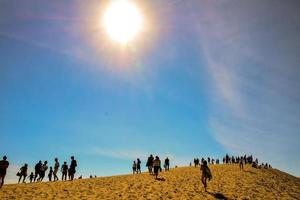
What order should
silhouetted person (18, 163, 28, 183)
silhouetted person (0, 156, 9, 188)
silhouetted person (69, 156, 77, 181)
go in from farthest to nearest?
silhouetted person (18, 163, 28, 183) < silhouetted person (69, 156, 77, 181) < silhouetted person (0, 156, 9, 188)

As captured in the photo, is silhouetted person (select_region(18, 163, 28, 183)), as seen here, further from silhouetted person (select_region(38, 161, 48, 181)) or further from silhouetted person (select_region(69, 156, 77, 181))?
silhouetted person (select_region(69, 156, 77, 181))

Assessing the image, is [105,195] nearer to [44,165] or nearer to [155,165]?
[155,165]

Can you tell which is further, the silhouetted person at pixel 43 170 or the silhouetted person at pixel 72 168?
the silhouetted person at pixel 43 170

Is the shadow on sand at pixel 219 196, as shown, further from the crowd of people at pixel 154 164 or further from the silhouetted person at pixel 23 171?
the silhouetted person at pixel 23 171

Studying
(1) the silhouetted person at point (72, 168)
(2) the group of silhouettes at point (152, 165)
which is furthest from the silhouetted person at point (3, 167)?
(2) the group of silhouettes at point (152, 165)

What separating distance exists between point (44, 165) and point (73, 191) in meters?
11.3

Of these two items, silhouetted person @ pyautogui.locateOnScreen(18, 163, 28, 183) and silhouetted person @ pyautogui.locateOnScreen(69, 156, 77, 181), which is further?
silhouetted person @ pyautogui.locateOnScreen(18, 163, 28, 183)

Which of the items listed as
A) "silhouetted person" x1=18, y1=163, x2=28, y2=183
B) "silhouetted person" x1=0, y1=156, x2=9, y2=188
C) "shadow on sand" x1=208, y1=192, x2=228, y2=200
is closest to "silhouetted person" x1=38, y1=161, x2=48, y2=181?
"silhouetted person" x1=18, y1=163, x2=28, y2=183

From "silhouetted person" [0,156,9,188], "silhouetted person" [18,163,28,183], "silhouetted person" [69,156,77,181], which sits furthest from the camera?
"silhouetted person" [18,163,28,183]

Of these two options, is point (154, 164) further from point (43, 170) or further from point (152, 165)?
point (43, 170)

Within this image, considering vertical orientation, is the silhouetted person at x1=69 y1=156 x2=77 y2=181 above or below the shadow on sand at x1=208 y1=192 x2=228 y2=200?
above

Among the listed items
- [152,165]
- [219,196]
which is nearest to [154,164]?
[152,165]

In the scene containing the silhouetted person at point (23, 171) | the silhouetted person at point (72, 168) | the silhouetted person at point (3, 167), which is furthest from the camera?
the silhouetted person at point (23, 171)

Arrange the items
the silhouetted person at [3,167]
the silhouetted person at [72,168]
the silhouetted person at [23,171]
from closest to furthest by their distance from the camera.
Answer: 1. the silhouetted person at [3,167]
2. the silhouetted person at [72,168]
3. the silhouetted person at [23,171]
